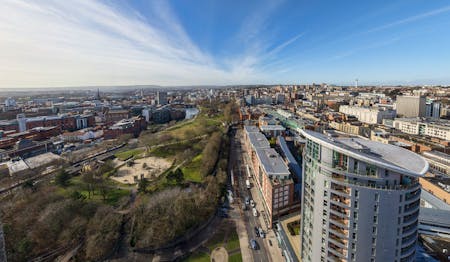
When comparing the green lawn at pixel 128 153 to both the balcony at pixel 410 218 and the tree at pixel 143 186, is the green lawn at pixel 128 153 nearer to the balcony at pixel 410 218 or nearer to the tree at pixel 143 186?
the tree at pixel 143 186

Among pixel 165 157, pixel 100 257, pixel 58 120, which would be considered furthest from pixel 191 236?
pixel 58 120

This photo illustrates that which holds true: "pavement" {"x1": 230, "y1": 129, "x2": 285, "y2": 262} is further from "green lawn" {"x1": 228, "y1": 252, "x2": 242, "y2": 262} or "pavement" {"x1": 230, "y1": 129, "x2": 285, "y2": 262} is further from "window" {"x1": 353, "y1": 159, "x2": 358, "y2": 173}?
"window" {"x1": 353, "y1": 159, "x2": 358, "y2": 173}

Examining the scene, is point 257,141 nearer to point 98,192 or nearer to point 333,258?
point 98,192

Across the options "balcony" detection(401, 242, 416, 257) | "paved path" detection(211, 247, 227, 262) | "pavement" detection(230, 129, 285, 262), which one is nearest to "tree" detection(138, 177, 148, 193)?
"pavement" detection(230, 129, 285, 262)

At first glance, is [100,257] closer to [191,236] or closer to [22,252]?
[22,252]

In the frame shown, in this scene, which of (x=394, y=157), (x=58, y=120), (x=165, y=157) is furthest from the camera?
(x=58, y=120)

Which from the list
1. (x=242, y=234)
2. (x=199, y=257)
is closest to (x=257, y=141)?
(x=242, y=234)
